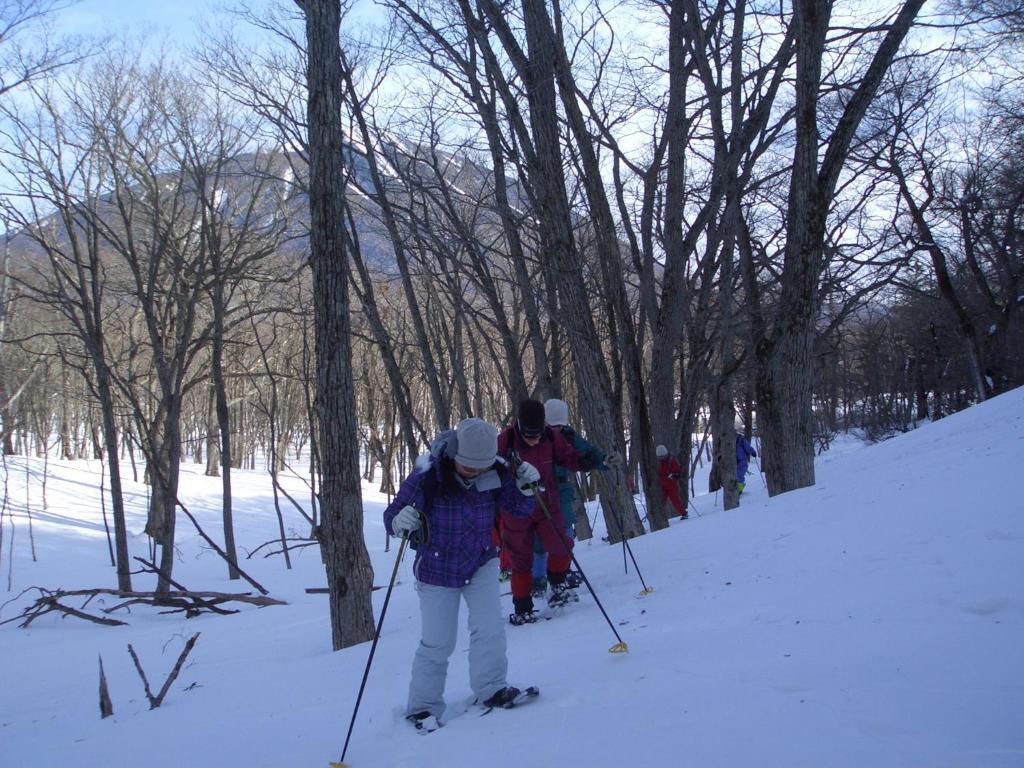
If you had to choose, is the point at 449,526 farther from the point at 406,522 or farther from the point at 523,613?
the point at 523,613

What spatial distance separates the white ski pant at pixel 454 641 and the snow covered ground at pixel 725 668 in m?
0.17

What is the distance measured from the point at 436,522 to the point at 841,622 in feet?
6.97

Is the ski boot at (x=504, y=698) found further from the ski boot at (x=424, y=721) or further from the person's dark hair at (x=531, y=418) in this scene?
the person's dark hair at (x=531, y=418)

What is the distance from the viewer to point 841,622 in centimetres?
366

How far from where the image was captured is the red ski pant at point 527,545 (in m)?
5.71

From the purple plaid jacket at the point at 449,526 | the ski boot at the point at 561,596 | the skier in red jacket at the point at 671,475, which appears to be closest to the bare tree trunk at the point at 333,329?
the ski boot at the point at 561,596

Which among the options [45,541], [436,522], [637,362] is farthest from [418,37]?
[45,541]

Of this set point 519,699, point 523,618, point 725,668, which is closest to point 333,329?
point 523,618

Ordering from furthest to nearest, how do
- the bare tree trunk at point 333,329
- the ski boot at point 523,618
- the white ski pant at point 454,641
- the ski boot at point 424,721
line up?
1. the bare tree trunk at point 333,329
2. the ski boot at point 523,618
3. the white ski pant at point 454,641
4. the ski boot at point 424,721

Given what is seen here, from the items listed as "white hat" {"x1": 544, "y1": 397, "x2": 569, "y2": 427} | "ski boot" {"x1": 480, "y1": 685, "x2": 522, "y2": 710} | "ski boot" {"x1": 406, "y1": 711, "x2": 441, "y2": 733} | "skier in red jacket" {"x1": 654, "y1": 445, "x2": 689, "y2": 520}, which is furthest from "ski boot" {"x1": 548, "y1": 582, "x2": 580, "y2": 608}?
"skier in red jacket" {"x1": 654, "y1": 445, "x2": 689, "y2": 520}

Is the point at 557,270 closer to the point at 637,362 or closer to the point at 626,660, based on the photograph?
the point at 637,362

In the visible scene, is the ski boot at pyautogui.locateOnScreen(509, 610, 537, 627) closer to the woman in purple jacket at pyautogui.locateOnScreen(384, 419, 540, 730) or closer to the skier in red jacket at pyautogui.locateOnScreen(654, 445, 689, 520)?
the woman in purple jacket at pyautogui.locateOnScreen(384, 419, 540, 730)

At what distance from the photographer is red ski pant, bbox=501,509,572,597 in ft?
18.7

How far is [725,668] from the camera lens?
342 centimetres
